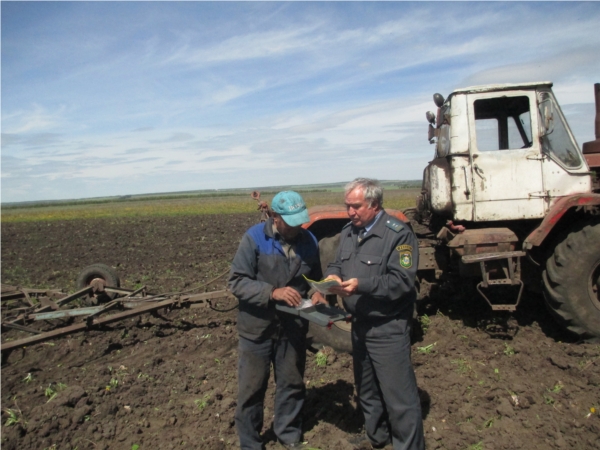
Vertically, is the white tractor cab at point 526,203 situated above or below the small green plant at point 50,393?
above

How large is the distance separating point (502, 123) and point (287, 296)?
3.50m

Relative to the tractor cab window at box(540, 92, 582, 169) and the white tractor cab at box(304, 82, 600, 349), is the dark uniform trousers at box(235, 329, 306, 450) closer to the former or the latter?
the white tractor cab at box(304, 82, 600, 349)

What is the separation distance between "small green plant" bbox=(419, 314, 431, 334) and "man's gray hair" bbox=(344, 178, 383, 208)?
112 inches

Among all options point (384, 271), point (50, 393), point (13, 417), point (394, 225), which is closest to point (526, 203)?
point (394, 225)

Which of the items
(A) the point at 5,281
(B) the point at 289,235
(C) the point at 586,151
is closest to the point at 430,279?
(C) the point at 586,151

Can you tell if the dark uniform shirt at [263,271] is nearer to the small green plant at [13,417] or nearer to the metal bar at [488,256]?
the metal bar at [488,256]

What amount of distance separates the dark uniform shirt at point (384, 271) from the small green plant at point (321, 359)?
1829 mm

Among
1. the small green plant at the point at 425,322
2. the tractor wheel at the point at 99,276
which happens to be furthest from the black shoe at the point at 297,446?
the tractor wheel at the point at 99,276

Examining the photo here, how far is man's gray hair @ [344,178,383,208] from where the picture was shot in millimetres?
3154

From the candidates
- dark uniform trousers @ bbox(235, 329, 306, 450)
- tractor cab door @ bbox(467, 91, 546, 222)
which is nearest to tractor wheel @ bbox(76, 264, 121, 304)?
dark uniform trousers @ bbox(235, 329, 306, 450)

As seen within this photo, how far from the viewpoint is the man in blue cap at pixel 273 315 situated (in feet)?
10.7

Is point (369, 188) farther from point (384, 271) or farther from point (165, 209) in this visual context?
point (165, 209)

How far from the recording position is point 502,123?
5.39 metres

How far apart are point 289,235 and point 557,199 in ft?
9.91
